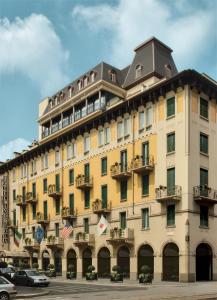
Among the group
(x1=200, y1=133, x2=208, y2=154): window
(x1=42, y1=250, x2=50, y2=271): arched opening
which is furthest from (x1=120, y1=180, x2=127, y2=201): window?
(x1=42, y1=250, x2=50, y2=271): arched opening

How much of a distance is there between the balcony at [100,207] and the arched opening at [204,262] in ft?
40.6

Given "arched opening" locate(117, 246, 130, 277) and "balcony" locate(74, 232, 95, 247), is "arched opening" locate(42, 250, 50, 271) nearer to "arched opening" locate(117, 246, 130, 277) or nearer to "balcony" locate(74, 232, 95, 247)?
"balcony" locate(74, 232, 95, 247)

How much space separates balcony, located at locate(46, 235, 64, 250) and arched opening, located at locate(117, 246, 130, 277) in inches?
462

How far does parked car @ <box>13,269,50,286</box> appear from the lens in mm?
39938

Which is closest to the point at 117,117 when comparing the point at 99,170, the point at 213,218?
the point at 99,170

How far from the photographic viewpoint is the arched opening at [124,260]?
5022cm

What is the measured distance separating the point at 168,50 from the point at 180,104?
2206cm

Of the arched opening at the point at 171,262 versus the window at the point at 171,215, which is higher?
the window at the point at 171,215

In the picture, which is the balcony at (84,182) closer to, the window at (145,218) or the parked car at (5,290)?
the window at (145,218)

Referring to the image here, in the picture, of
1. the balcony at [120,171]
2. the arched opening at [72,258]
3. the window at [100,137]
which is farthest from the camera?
the arched opening at [72,258]

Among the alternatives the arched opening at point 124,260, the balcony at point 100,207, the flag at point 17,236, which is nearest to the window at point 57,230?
the flag at point 17,236

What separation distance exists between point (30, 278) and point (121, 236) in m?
12.9

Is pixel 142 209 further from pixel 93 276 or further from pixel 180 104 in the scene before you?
pixel 180 104

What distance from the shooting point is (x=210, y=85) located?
48188 millimetres
